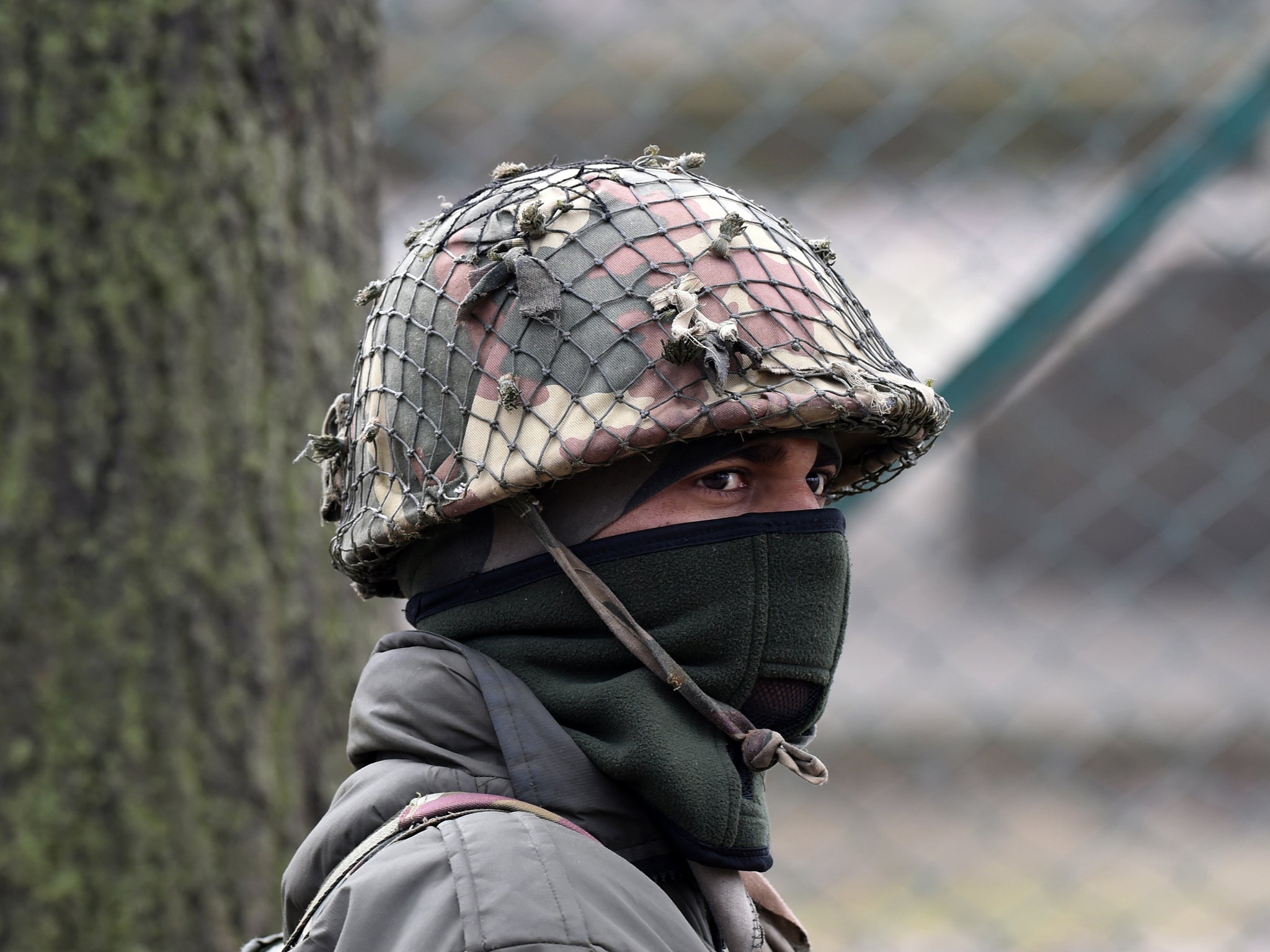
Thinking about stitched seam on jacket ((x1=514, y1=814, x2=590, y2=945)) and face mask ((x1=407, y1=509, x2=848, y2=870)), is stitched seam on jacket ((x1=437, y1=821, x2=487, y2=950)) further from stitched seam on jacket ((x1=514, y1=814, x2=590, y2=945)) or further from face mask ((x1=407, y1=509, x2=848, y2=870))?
face mask ((x1=407, y1=509, x2=848, y2=870))

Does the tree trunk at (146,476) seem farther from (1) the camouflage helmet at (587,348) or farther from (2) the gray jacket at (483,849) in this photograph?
(2) the gray jacket at (483,849)

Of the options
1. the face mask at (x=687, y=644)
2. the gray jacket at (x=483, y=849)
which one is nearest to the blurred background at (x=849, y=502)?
the gray jacket at (x=483, y=849)

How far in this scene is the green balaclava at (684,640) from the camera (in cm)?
154

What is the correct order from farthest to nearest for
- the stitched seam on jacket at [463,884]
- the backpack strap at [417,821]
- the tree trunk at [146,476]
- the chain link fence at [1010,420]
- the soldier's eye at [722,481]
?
the chain link fence at [1010,420], the tree trunk at [146,476], the soldier's eye at [722,481], the backpack strap at [417,821], the stitched seam on jacket at [463,884]

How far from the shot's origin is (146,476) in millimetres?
2348

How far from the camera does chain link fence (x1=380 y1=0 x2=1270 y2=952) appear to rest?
3.80 m

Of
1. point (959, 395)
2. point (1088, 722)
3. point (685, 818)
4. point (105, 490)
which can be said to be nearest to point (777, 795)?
point (1088, 722)

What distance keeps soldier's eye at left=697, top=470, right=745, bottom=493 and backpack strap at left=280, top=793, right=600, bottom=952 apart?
18.0 inches

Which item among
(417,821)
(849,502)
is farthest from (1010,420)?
(417,821)

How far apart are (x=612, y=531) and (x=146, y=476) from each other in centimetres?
109

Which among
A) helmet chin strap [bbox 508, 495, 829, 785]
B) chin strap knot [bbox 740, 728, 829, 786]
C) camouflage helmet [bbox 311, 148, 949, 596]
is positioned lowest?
chin strap knot [bbox 740, 728, 829, 786]

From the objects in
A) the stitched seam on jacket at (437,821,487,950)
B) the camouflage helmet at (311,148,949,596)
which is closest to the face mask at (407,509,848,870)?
the camouflage helmet at (311,148,949,596)

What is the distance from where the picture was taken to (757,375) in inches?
63.3

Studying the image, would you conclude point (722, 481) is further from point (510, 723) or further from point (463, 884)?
point (463, 884)
